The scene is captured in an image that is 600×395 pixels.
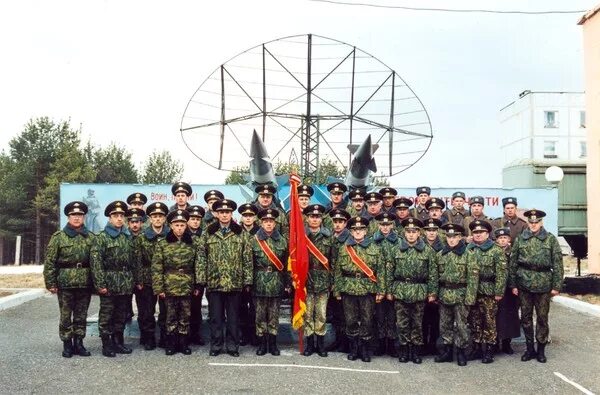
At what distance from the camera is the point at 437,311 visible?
21.2ft

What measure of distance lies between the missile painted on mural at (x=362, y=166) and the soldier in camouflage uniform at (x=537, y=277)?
7.34 feet

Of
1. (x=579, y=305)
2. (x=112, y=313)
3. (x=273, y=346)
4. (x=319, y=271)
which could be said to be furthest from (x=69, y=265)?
(x=579, y=305)

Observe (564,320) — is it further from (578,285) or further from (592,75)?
(592,75)

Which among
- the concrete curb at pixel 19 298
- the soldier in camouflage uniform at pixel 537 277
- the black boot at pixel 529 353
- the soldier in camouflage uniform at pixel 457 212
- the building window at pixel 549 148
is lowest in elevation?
the concrete curb at pixel 19 298

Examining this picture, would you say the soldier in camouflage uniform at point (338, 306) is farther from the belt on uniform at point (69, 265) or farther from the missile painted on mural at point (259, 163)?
the belt on uniform at point (69, 265)

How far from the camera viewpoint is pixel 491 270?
20.0 ft

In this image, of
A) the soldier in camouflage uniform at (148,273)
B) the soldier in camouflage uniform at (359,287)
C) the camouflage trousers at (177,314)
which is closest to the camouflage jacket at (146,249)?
the soldier in camouflage uniform at (148,273)

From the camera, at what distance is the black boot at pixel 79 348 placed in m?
6.00

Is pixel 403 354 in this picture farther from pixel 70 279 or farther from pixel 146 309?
pixel 70 279

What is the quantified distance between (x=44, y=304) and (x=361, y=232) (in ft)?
21.6

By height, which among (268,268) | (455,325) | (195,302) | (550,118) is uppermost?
(550,118)

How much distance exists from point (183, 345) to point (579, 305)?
6768 mm

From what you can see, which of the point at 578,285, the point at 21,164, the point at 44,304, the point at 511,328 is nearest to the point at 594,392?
the point at 511,328

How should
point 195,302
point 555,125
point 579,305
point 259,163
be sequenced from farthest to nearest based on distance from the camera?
1. point 555,125
2. point 579,305
3. point 259,163
4. point 195,302
